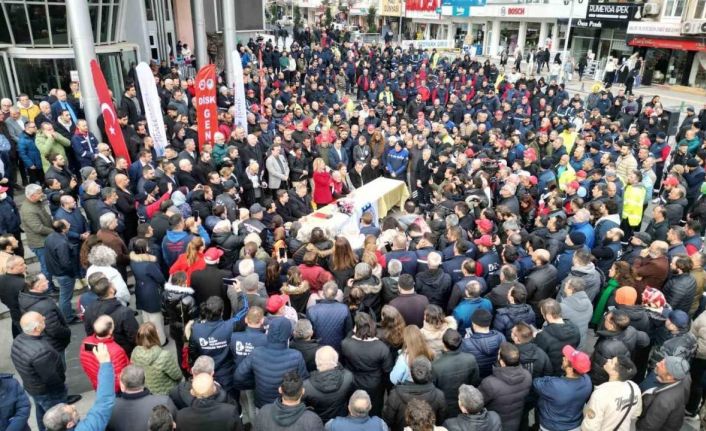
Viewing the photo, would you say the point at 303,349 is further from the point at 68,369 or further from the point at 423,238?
the point at 68,369

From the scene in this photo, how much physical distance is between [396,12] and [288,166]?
153 feet

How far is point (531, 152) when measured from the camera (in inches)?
412

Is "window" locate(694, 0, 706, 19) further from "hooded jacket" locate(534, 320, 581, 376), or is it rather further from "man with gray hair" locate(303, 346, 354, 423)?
"man with gray hair" locate(303, 346, 354, 423)

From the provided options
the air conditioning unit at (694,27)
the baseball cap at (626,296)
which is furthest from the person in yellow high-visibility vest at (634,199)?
the air conditioning unit at (694,27)

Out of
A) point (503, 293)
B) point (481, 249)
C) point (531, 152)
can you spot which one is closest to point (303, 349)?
point (503, 293)

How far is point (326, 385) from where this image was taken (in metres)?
4.02

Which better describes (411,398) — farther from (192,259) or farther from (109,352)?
(192,259)

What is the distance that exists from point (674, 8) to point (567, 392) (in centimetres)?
3043

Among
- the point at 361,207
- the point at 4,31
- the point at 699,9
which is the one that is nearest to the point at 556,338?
the point at 361,207

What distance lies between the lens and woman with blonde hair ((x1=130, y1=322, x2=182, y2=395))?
4324mm

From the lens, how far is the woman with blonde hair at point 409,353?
173 inches

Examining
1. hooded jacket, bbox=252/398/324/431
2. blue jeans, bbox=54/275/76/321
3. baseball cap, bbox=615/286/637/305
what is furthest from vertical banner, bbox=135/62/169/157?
baseball cap, bbox=615/286/637/305

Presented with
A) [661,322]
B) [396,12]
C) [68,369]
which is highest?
[396,12]

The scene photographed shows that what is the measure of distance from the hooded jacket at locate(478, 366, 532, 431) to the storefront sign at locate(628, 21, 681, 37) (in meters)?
29.3
